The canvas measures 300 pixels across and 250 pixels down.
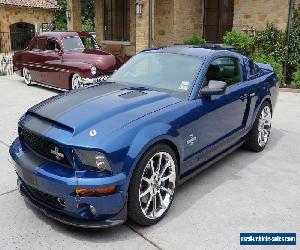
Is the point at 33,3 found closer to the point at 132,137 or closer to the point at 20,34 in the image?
the point at 20,34

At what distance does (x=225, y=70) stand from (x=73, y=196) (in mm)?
2740

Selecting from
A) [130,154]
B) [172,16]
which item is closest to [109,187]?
[130,154]

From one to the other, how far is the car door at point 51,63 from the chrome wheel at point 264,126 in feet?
20.3

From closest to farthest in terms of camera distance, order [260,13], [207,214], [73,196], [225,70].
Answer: [73,196] < [207,214] < [225,70] < [260,13]

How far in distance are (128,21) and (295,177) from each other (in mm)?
14512

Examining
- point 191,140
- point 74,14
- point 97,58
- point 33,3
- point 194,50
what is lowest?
point 191,140

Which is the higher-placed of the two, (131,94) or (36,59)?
(131,94)

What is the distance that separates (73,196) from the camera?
3102mm

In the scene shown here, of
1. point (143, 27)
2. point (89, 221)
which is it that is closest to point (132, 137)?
point (89, 221)

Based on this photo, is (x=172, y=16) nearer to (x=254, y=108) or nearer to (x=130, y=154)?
(x=254, y=108)

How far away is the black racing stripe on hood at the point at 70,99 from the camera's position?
372 centimetres

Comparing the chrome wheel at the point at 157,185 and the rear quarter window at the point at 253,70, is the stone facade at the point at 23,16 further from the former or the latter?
the chrome wheel at the point at 157,185

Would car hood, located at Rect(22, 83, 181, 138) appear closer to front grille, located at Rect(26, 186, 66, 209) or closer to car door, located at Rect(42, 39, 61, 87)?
front grille, located at Rect(26, 186, 66, 209)


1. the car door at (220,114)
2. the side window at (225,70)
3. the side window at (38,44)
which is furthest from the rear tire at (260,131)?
the side window at (38,44)
